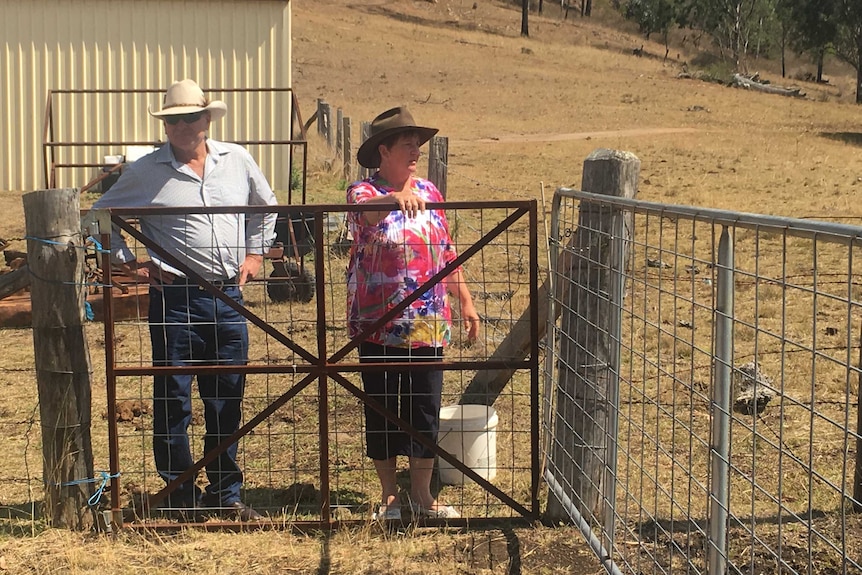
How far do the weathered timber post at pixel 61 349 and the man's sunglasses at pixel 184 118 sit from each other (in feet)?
1.59

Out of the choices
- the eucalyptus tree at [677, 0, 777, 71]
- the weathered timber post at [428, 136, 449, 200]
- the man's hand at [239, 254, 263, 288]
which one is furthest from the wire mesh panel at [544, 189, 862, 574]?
the eucalyptus tree at [677, 0, 777, 71]

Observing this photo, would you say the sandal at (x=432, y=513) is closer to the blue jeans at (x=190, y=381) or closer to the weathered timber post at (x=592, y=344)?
the weathered timber post at (x=592, y=344)

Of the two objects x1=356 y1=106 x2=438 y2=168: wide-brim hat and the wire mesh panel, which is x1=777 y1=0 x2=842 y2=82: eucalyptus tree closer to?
the wire mesh panel

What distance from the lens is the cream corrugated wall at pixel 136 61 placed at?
16031mm

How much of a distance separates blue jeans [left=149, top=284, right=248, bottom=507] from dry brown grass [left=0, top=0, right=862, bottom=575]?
306mm

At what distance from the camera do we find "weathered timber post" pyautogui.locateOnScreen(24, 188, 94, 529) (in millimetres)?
4148

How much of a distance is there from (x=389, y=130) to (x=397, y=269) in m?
0.55

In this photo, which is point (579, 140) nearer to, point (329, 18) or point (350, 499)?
point (350, 499)

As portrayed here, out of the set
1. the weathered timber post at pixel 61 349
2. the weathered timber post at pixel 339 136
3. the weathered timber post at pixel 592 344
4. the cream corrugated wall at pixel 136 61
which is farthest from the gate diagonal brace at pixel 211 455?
the weathered timber post at pixel 339 136

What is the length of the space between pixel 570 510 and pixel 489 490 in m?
0.35

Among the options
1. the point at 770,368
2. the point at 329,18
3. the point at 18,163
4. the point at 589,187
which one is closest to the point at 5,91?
the point at 18,163

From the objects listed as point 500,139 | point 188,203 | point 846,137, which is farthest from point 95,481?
point 846,137

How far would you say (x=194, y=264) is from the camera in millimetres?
4328

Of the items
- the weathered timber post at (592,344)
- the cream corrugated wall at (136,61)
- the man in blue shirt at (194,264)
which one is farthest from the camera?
the cream corrugated wall at (136,61)
